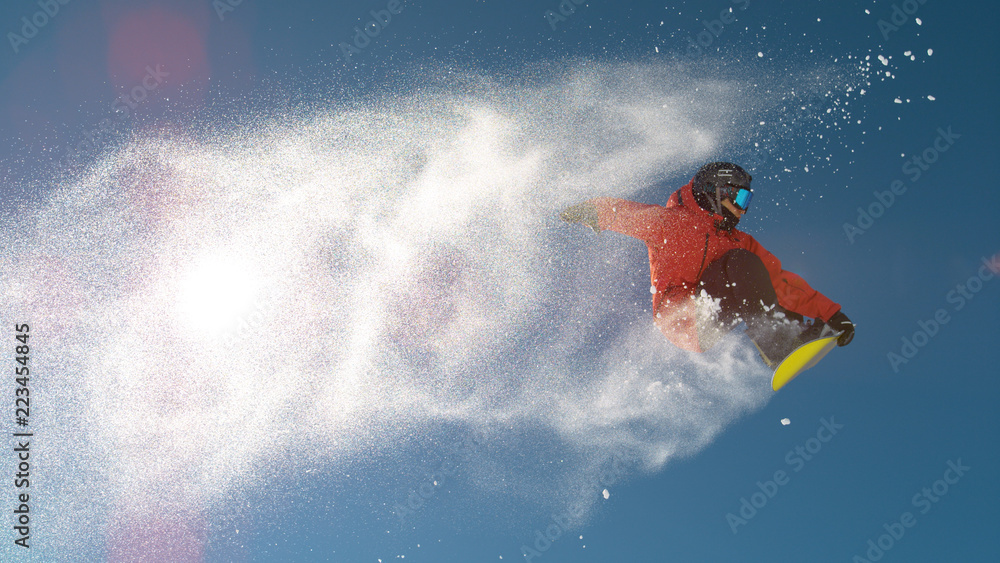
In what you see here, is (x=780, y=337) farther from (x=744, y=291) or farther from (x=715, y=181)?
(x=715, y=181)

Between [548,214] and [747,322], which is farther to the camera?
[548,214]

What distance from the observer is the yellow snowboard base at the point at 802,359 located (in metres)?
5.06

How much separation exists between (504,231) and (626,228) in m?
1.87

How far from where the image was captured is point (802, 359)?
5.15 m

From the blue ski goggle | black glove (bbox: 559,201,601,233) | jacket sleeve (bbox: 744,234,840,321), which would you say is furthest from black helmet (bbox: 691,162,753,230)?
black glove (bbox: 559,201,601,233)

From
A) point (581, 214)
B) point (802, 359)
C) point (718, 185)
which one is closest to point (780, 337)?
point (802, 359)

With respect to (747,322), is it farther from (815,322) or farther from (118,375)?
(118,375)

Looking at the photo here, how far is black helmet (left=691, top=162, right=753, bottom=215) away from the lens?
5.08 meters

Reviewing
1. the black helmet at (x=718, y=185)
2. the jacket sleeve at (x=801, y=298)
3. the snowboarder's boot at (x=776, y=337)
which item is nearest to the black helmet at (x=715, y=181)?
the black helmet at (x=718, y=185)

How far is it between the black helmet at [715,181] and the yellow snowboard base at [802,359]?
129 centimetres

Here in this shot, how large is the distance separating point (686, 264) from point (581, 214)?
3.84 ft

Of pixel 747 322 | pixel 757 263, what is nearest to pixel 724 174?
pixel 757 263

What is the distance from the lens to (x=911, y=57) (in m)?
5.24

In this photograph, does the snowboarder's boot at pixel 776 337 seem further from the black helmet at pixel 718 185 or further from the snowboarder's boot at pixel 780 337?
the black helmet at pixel 718 185
